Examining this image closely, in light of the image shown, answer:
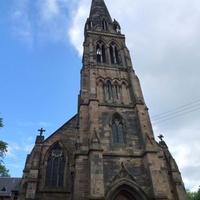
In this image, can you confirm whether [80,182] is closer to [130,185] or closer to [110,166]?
[110,166]

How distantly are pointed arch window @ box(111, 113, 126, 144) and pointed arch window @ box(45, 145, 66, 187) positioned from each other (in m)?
5.24

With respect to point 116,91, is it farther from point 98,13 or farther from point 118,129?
point 98,13

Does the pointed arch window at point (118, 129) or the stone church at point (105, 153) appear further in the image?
the pointed arch window at point (118, 129)

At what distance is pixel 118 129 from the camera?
16.3 metres

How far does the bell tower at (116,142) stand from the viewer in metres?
12.9

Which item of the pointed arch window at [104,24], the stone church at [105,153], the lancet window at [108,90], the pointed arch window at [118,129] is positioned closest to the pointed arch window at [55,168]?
the stone church at [105,153]

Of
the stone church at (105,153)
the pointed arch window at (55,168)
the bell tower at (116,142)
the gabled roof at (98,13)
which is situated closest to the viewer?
the bell tower at (116,142)

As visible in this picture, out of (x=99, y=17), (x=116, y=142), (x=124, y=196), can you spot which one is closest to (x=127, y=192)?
(x=124, y=196)

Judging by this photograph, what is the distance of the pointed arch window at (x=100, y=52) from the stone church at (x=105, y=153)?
0.85m

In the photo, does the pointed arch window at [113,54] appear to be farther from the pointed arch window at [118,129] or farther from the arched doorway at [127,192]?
the arched doorway at [127,192]

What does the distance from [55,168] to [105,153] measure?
208 inches

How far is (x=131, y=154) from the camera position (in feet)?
48.1

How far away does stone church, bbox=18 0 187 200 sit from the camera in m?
13.0

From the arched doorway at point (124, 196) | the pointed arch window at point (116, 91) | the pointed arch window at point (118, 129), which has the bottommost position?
the arched doorway at point (124, 196)
